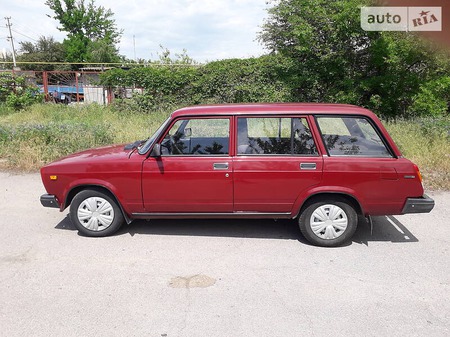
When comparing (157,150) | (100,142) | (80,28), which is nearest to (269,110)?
(157,150)

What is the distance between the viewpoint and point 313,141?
3867mm

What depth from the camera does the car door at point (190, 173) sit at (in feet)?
12.7

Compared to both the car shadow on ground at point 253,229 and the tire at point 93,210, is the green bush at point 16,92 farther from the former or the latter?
the tire at point 93,210

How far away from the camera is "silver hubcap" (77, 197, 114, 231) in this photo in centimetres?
410

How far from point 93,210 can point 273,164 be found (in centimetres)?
234

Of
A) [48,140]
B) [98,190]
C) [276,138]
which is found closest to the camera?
[276,138]

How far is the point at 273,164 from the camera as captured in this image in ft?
12.5

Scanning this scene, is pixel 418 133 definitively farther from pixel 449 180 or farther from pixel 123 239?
pixel 123 239

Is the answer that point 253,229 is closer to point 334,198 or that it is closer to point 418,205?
point 334,198

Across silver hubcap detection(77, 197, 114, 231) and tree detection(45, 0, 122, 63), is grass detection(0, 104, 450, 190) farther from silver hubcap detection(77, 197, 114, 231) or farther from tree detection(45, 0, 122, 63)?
tree detection(45, 0, 122, 63)

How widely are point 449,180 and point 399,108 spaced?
21.1 ft

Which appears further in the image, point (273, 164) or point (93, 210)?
point (93, 210)

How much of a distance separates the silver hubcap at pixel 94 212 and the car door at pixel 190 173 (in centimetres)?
52

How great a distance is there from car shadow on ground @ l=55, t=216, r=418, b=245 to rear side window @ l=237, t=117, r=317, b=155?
3.71 ft
